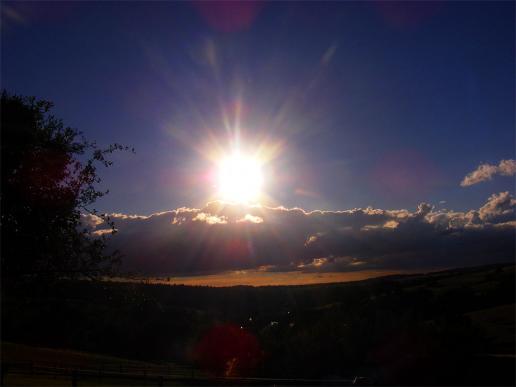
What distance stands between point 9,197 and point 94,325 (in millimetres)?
98576

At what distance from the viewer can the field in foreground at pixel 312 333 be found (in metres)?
23.7

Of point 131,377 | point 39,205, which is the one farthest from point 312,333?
point 39,205

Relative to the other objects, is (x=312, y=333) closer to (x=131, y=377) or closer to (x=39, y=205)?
(x=131, y=377)

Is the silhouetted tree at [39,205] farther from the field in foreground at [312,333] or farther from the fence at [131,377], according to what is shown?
the fence at [131,377]

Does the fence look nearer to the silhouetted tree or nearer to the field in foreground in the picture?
the field in foreground

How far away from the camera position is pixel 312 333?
75062 mm

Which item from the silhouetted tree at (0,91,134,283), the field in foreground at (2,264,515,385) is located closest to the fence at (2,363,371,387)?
the field in foreground at (2,264,515,385)

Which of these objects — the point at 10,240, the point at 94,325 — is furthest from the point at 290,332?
the point at 10,240

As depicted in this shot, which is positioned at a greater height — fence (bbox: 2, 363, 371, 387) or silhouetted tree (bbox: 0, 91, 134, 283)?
silhouetted tree (bbox: 0, 91, 134, 283)

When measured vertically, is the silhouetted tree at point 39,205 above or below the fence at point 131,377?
above

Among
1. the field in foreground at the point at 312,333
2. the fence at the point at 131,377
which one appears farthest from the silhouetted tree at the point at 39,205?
the fence at the point at 131,377

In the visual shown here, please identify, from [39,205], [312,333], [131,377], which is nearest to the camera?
[39,205]

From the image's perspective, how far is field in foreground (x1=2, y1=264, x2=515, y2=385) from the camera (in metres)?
23.7

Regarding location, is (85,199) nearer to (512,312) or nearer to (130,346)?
(512,312)
